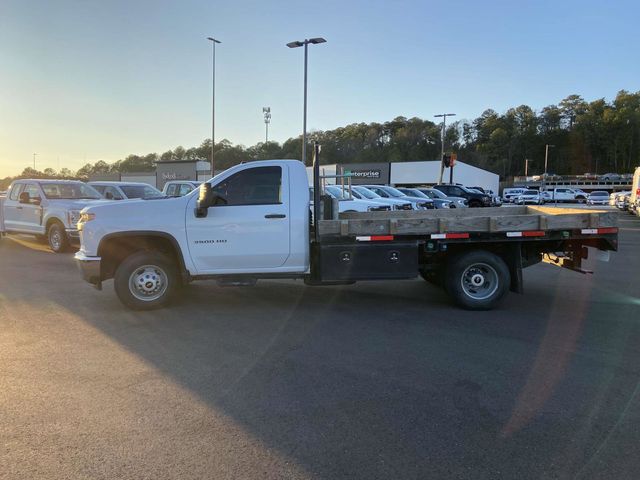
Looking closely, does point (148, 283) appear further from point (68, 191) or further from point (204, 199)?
Answer: point (68, 191)

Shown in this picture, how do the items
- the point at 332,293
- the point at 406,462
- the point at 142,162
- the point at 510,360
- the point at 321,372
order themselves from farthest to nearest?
the point at 142,162, the point at 332,293, the point at 510,360, the point at 321,372, the point at 406,462

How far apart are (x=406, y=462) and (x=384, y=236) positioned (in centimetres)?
408

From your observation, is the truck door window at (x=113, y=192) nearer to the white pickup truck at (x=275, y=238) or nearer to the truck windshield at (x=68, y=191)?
the truck windshield at (x=68, y=191)

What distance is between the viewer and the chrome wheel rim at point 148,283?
7023 mm

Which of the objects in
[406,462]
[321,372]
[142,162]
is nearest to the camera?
[406,462]

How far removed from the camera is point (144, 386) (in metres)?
4.44

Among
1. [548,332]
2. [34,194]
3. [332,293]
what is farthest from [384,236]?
[34,194]

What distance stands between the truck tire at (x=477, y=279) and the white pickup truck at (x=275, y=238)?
14 millimetres

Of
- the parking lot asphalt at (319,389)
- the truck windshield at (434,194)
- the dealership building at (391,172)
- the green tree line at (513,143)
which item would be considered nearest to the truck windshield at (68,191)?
the parking lot asphalt at (319,389)

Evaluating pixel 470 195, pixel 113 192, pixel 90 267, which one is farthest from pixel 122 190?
pixel 470 195

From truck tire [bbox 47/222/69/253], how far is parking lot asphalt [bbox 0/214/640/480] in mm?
6097

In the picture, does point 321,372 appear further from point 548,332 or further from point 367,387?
point 548,332

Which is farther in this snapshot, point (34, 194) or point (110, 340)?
point (34, 194)

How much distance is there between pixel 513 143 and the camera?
5113 inches
